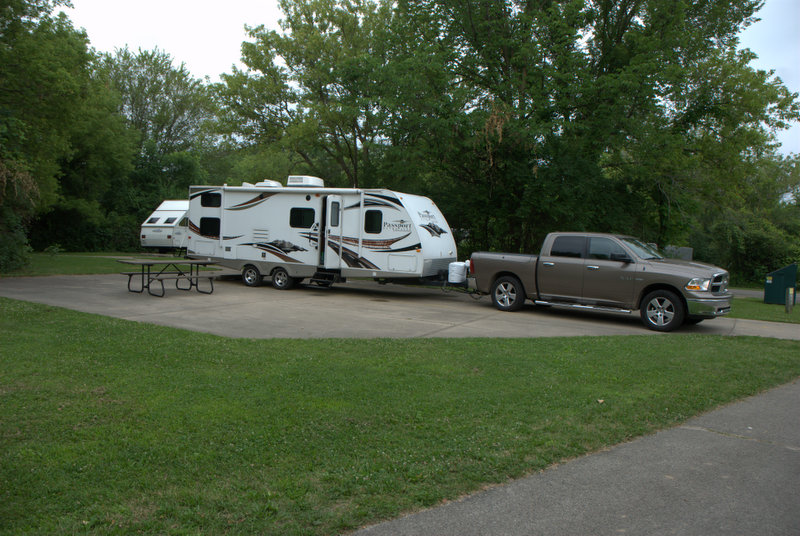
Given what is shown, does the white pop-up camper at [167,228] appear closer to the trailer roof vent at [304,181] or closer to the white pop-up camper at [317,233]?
the white pop-up camper at [317,233]

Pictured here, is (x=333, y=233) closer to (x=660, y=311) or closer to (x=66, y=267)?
(x=660, y=311)

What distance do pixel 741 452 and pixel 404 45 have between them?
60.8 feet

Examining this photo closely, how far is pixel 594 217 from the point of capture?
19.1 metres

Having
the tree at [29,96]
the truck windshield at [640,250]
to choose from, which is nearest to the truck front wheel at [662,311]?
the truck windshield at [640,250]

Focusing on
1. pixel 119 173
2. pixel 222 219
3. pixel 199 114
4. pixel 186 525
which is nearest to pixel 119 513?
pixel 186 525

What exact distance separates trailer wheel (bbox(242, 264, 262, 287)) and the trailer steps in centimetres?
195

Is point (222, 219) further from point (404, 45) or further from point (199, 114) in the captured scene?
point (199, 114)

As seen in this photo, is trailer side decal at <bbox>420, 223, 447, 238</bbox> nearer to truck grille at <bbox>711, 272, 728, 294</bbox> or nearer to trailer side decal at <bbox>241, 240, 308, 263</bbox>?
trailer side decal at <bbox>241, 240, 308, 263</bbox>

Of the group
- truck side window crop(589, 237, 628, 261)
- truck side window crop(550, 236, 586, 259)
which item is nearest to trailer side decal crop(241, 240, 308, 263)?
truck side window crop(550, 236, 586, 259)

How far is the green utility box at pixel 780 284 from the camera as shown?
1777cm

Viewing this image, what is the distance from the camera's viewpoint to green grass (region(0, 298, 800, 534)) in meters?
3.84

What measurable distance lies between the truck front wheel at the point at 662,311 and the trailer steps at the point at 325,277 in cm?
813

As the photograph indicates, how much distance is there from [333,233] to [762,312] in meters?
11.4

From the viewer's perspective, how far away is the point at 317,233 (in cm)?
1681
